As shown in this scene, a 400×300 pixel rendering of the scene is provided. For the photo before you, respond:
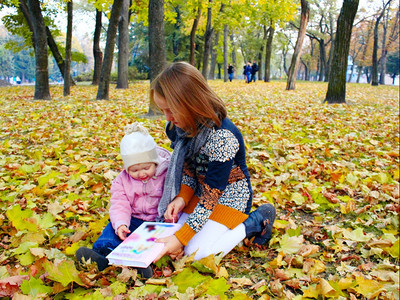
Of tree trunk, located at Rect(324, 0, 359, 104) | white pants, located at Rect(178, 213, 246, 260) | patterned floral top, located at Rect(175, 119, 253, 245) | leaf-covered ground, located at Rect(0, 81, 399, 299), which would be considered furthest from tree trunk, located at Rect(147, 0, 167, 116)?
tree trunk, located at Rect(324, 0, 359, 104)

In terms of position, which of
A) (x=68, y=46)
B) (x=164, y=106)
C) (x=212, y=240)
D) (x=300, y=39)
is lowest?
(x=212, y=240)

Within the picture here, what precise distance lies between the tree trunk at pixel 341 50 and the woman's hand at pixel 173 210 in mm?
7779

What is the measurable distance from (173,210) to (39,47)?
9.08 m

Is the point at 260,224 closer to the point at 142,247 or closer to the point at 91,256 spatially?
the point at 142,247

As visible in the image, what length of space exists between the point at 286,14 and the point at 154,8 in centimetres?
1369

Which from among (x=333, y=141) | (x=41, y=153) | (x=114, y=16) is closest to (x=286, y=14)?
(x=114, y=16)

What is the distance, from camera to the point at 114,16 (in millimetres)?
8547

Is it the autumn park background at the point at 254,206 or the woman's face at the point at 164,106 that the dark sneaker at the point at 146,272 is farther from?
the woman's face at the point at 164,106

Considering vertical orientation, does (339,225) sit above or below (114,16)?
below

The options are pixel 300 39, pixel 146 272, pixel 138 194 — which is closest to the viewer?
pixel 146 272

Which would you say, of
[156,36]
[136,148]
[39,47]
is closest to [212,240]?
[136,148]

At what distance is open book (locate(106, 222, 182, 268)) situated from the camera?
1740 mm

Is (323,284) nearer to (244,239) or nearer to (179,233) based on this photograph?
Result: (244,239)

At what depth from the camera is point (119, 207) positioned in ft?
7.02
